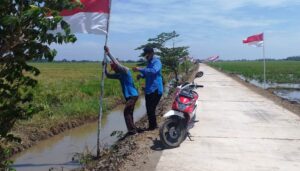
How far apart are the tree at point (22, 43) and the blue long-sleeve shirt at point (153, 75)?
394 cm

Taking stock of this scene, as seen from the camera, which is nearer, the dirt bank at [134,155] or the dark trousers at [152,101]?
the dirt bank at [134,155]

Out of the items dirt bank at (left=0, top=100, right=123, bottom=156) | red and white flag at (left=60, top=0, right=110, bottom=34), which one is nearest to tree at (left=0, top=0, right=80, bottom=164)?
red and white flag at (left=60, top=0, right=110, bottom=34)

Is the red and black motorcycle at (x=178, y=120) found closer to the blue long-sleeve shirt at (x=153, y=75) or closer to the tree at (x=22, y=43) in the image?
the blue long-sleeve shirt at (x=153, y=75)

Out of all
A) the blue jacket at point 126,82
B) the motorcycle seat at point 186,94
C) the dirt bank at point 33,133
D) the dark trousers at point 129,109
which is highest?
the blue jacket at point 126,82

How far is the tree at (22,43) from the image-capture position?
311 cm

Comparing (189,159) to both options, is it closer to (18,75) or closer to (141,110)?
(18,75)

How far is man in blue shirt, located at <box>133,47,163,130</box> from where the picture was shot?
25.2 feet

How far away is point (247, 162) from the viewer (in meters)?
6.37

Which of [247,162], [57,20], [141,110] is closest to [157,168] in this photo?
[247,162]

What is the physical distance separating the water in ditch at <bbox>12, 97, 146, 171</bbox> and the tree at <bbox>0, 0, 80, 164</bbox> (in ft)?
14.1

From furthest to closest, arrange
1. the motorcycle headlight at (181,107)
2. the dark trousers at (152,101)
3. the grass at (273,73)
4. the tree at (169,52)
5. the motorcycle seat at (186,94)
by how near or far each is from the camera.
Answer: the grass at (273,73) < the tree at (169,52) < the dark trousers at (152,101) < the motorcycle seat at (186,94) < the motorcycle headlight at (181,107)

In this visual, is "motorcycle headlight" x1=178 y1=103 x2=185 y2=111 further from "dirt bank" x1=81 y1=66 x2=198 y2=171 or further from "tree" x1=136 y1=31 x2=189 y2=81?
"tree" x1=136 y1=31 x2=189 y2=81

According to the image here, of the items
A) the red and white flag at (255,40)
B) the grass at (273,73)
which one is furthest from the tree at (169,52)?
the grass at (273,73)

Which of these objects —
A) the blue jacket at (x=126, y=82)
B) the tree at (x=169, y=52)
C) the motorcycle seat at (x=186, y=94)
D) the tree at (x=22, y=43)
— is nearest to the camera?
the tree at (x=22, y=43)
